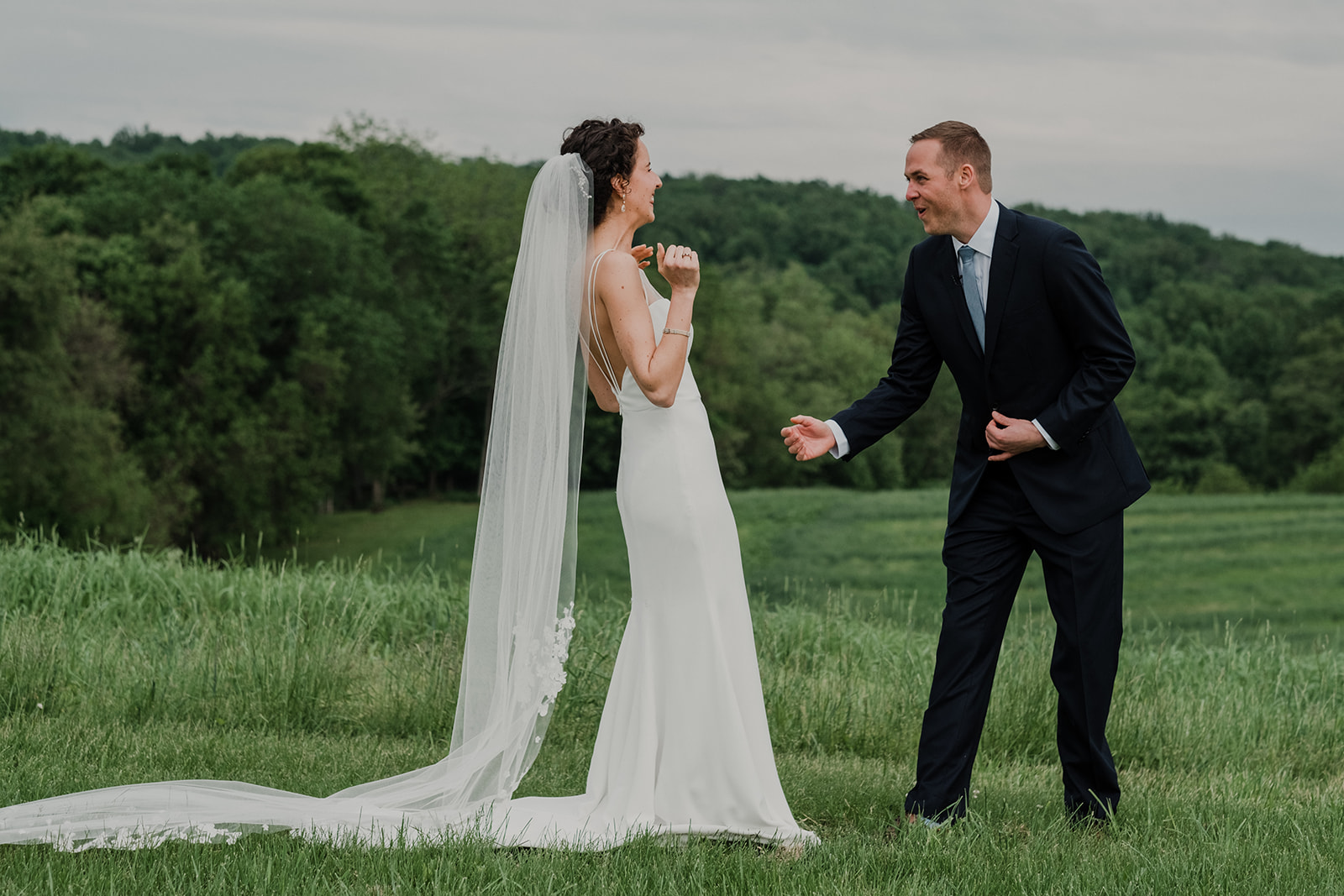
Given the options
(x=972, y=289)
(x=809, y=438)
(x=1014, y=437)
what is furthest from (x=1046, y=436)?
(x=809, y=438)

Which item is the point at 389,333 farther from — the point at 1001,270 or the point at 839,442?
the point at 1001,270

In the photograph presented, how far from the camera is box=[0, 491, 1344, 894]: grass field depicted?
156 inches

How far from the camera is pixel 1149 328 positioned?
2995 inches

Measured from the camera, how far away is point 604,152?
468cm

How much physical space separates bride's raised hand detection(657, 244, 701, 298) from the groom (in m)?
0.87

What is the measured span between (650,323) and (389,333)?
138 ft

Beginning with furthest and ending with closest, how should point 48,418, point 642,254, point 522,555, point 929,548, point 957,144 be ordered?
1. point 929,548
2. point 48,418
3. point 642,254
4. point 522,555
5. point 957,144

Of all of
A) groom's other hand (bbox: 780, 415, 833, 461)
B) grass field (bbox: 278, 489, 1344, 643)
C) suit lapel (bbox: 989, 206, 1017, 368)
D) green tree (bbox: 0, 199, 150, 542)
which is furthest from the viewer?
green tree (bbox: 0, 199, 150, 542)

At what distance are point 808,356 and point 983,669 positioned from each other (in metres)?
67.2

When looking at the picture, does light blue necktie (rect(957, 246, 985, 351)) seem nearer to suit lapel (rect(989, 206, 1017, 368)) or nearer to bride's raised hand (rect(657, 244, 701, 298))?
suit lapel (rect(989, 206, 1017, 368))

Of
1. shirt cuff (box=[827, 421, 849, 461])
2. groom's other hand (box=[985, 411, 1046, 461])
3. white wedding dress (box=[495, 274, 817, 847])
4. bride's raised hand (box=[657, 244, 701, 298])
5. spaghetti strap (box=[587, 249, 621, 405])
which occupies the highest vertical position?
bride's raised hand (box=[657, 244, 701, 298])

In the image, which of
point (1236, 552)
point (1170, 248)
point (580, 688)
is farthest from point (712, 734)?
point (1170, 248)

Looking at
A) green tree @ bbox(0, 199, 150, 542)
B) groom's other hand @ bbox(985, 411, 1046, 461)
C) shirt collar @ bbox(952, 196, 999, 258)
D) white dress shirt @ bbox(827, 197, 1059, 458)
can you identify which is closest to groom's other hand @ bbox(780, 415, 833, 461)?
groom's other hand @ bbox(985, 411, 1046, 461)

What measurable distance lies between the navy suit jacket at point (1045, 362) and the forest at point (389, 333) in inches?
579
